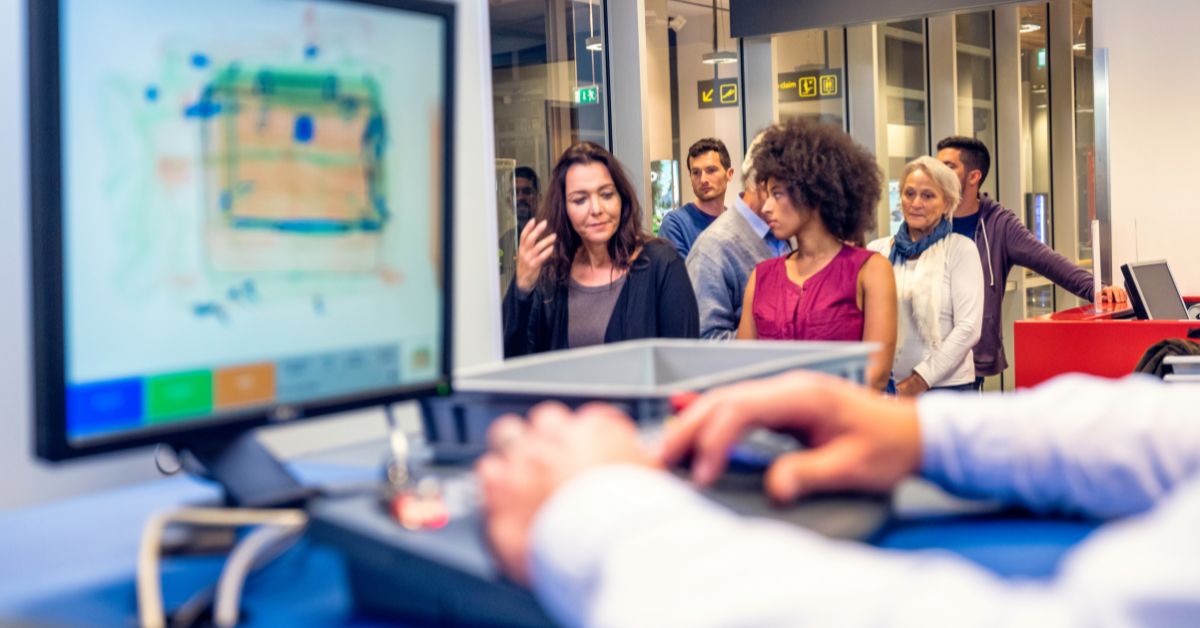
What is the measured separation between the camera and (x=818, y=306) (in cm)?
321

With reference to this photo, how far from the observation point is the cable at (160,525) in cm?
74

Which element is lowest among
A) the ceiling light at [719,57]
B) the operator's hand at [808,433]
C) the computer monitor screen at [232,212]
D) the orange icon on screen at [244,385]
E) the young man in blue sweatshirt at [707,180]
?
the operator's hand at [808,433]

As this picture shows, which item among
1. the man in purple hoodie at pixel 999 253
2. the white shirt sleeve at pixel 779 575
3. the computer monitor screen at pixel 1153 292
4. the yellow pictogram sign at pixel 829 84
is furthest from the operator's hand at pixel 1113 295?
the white shirt sleeve at pixel 779 575

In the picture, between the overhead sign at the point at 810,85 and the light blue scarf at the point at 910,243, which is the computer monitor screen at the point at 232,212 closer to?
the light blue scarf at the point at 910,243

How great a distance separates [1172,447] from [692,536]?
0.43 m

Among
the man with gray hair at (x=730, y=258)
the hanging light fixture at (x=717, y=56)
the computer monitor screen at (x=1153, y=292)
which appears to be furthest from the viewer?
the hanging light fixture at (x=717, y=56)

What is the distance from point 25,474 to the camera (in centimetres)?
110

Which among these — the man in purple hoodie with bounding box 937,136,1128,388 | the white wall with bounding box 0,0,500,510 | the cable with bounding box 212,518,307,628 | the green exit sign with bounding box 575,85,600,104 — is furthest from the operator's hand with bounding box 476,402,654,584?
the green exit sign with bounding box 575,85,600,104

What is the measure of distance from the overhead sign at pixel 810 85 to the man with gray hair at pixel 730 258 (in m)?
3.18

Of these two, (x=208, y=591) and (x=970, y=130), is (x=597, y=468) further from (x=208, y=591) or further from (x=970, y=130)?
(x=970, y=130)

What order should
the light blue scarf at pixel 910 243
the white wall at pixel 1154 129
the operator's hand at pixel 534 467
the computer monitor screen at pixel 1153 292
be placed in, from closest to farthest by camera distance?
the operator's hand at pixel 534 467 < the light blue scarf at pixel 910 243 < the computer monitor screen at pixel 1153 292 < the white wall at pixel 1154 129

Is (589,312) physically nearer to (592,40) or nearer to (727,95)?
(592,40)

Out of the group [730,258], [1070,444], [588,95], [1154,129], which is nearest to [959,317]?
[730,258]

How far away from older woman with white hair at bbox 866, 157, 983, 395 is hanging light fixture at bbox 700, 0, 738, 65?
2579mm
